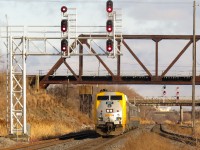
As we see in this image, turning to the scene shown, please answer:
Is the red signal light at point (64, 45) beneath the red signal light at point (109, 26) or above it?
beneath

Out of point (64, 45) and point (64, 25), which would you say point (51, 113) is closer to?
point (64, 45)

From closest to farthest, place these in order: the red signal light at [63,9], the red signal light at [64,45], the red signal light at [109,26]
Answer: the red signal light at [109,26], the red signal light at [63,9], the red signal light at [64,45]

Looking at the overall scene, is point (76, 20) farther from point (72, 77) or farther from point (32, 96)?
point (72, 77)

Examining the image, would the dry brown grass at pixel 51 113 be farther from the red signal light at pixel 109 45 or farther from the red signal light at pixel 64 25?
the red signal light at pixel 64 25

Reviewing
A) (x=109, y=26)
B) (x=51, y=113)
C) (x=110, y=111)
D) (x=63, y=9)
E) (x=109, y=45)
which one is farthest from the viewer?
(x=51, y=113)

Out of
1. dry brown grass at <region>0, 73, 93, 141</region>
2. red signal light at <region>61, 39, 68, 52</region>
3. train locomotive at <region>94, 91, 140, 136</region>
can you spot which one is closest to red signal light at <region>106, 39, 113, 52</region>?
red signal light at <region>61, 39, 68, 52</region>

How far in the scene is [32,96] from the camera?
56.8 metres

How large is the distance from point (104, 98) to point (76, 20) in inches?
310

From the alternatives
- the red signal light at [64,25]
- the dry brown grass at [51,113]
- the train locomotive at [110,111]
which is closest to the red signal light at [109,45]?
the red signal light at [64,25]

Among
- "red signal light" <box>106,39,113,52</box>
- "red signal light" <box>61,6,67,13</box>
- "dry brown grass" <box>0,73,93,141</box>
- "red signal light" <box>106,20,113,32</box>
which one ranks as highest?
"red signal light" <box>61,6,67,13</box>

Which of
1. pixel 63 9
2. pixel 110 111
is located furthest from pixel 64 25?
pixel 110 111

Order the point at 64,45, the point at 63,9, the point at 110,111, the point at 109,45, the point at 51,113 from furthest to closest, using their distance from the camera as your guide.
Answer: the point at 51,113, the point at 110,111, the point at 64,45, the point at 109,45, the point at 63,9

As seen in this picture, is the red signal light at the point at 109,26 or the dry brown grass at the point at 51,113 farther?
the dry brown grass at the point at 51,113

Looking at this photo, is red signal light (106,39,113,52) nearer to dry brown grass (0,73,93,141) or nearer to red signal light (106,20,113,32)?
red signal light (106,20,113,32)
